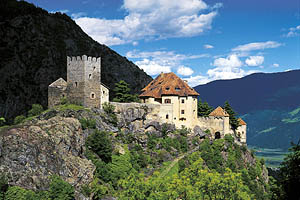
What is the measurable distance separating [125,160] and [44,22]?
317ft

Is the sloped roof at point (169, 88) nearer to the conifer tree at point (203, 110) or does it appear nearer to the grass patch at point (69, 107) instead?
the conifer tree at point (203, 110)

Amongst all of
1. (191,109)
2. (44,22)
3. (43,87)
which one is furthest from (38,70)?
(191,109)

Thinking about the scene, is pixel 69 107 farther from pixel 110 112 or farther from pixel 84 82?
pixel 110 112

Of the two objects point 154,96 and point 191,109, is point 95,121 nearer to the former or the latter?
point 154,96

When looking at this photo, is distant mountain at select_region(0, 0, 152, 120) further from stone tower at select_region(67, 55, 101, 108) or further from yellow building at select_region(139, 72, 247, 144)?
yellow building at select_region(139, 72, 247, 144)

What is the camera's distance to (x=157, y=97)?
72.8 meters

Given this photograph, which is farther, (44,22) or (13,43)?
(44,22)

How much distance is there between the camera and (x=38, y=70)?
397 ft

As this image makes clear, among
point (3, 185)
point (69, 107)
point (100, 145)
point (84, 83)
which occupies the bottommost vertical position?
point (3, 185)

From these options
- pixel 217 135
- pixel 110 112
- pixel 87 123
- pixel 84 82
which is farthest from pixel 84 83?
pixel 217 135

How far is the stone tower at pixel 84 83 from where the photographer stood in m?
62.2

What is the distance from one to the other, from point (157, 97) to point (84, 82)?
58.5 feet

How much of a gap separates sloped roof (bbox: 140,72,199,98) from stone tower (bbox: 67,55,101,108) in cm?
1458

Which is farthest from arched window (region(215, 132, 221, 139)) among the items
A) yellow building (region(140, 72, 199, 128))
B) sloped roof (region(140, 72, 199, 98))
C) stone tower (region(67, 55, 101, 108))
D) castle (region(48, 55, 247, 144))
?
stone tower (region(67, 55, 101, 108))
